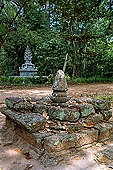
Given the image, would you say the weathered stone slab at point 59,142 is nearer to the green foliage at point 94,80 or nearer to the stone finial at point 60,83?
the stone finial at point 60,83

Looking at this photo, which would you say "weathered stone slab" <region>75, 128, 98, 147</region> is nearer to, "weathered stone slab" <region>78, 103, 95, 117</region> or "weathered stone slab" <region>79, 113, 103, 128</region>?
"weathered stone slab" <region>79, 113, 103, 128</region>

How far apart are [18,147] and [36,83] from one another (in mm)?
10268

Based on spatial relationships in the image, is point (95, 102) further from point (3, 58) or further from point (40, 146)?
point (3, 58)

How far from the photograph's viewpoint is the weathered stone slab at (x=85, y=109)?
2959 millimetres

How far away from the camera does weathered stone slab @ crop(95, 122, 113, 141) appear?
2.94 m

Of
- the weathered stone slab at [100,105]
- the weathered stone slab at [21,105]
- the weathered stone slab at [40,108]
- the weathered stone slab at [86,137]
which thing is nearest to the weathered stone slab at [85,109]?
the weathered stone slab at [100,105]

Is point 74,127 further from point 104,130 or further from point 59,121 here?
point 104,130

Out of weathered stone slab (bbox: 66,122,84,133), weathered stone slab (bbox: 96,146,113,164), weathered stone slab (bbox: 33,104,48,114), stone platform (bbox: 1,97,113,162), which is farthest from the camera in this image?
weathered stone slab (bbox: 33,104,48,114)

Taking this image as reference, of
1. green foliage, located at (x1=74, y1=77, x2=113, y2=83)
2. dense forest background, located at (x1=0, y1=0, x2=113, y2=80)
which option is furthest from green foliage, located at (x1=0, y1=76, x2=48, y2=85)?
green foliage, located at (x1=74, y1=77, x2=113, y2=83)

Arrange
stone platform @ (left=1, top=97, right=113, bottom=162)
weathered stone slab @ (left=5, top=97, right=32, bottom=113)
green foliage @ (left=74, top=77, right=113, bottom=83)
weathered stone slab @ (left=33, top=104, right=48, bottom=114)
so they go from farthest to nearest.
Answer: green foliage @ (left=74, top=77, right=113, bottom=83) → weathered stone slab @ (left=5, top=97, right=32, bottom=113) → weathered stone slab @ (left=33, top=104, right=48, bottom=114) → stone platform @ (left=1, top=97, right=113, bottom=162)

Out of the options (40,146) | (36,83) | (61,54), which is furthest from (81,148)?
(61,54)

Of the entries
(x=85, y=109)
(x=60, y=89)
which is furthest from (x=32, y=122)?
(x=85, y=109)

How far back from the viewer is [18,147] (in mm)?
2828

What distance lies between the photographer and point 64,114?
112 inches
